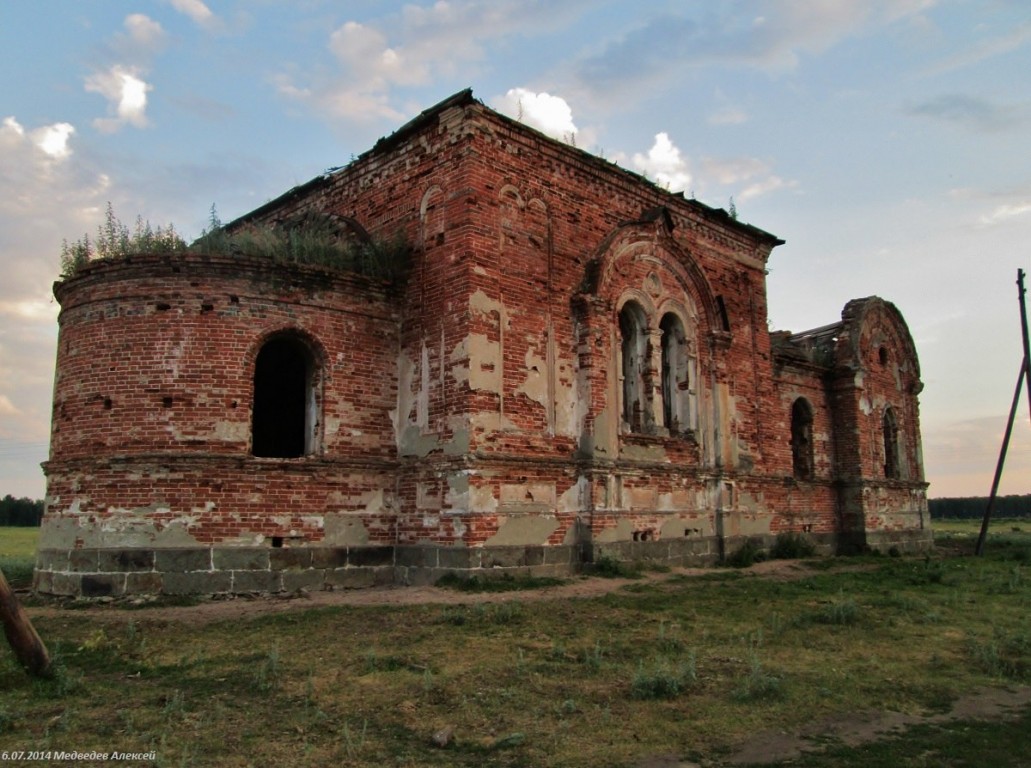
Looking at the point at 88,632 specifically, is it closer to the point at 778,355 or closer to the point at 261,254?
the point at 261,254

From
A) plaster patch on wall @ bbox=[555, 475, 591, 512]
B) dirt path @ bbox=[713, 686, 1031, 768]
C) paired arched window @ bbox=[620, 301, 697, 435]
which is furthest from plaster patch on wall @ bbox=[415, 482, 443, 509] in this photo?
dirt path @ bbox=[713, 686, 1031, 768]

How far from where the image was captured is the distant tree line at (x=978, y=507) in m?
73.3

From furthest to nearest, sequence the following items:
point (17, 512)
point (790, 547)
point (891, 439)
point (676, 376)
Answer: point (17, 512) → point (891, 439) → point (790, 547) → point (676, 376)

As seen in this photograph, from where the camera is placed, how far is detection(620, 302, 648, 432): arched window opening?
47.8ft

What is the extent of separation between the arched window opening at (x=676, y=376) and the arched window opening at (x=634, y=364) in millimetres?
869

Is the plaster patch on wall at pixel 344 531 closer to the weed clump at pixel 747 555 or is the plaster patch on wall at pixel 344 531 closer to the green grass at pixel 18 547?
the weed clump at pixel 747 555

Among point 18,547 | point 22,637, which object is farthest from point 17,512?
point 22,637

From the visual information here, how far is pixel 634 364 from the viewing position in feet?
48.5

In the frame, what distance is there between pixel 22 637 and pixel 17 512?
195 ft

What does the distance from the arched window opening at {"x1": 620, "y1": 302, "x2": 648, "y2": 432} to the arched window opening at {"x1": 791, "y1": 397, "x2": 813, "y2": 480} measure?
647 centimetres

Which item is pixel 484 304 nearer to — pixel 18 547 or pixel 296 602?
pixel 296 602

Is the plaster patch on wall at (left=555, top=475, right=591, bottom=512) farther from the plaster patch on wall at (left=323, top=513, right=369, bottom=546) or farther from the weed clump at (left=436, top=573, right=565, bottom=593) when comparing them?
the plaster patch on wall at (left=323, top=513, right=369, bottom=546)

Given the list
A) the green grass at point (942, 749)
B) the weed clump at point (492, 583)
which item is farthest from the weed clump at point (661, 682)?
the weed clump at point (492, 583)

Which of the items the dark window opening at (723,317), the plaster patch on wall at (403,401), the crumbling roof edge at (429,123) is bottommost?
the plaster patch on wall at (403,401)
